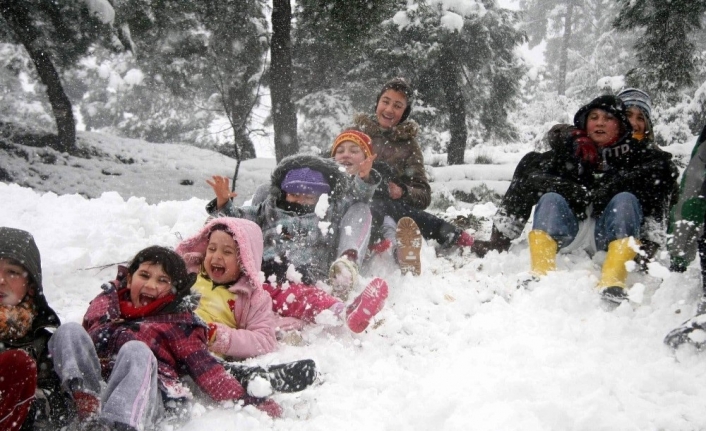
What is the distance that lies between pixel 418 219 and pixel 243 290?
6.83 ft

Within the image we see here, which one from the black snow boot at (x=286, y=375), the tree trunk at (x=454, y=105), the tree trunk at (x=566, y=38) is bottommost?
the black snow boot at (x=286, y=375)

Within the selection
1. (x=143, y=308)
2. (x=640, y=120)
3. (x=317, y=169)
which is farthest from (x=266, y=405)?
(x=640, y=120)

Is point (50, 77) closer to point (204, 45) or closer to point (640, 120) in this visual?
point (204, 45)

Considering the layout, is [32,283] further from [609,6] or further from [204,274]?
[609,6]

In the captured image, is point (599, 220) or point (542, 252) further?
point (599, 220)

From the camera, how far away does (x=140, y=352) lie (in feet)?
6.13

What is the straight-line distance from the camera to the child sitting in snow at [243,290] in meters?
2.62

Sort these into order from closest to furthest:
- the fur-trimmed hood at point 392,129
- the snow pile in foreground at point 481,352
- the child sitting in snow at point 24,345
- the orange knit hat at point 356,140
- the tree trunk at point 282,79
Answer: the child sitting in snow at point 24,345
the snow pile in foreground at point 481,352
the orange knit hat at point 356,140
the fur-trimmed hood at point 392,129
the tree trunk at point 282,79

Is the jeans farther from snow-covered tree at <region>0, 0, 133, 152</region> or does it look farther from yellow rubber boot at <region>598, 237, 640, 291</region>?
snow-covered tree at <region>0, 0, 133, 152</region>

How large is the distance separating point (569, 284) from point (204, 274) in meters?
2.31

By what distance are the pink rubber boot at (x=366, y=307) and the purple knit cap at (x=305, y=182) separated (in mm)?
1076

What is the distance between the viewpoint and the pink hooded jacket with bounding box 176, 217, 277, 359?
8.31 ft

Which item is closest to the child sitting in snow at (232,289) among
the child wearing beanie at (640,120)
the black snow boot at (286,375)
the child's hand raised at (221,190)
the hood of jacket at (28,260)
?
the black snow boot at (286,375)

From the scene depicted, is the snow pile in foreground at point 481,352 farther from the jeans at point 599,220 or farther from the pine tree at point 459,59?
the pine tree at point 459,59
